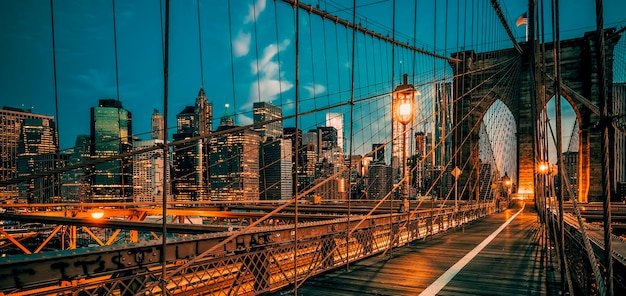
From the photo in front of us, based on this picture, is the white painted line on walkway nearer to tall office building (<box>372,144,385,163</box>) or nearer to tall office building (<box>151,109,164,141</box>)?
tall office building (<box>372,144,385,163</box>)

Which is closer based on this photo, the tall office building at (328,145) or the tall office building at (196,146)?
the tall office building at (196,146)

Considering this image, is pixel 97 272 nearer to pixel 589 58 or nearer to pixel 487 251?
pixel 487 251

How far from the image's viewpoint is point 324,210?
11.5 m

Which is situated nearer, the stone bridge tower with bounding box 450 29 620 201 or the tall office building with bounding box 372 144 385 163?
the tall office building with bounding box 372 144 385 163

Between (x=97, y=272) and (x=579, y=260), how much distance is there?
510cm

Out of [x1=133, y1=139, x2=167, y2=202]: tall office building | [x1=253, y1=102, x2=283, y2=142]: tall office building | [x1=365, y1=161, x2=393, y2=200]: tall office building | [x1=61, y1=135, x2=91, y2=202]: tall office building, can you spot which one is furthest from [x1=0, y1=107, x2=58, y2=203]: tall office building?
[x1=365, y1=161, x2=393, y2=200]: tall office building

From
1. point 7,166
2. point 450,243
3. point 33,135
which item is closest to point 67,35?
point 33,135

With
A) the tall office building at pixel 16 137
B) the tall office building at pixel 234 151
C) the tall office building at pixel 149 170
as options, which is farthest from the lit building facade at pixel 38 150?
the tall office building at pixel 234 151

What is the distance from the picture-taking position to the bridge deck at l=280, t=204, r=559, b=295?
15.8 feet

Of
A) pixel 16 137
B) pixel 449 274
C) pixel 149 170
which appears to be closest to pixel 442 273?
pixel 449 274

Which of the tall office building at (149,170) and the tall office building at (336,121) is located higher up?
the tall office building at (336,121)

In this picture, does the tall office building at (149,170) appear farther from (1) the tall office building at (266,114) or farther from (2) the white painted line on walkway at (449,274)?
(2) the white painted line on walkway at (449,274)

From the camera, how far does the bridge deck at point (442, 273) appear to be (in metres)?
4.80

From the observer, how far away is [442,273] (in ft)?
18.7
